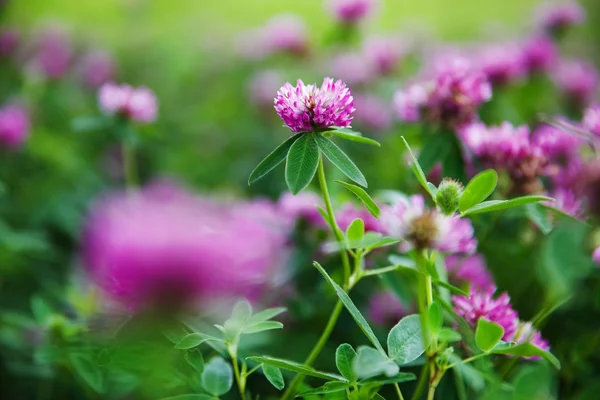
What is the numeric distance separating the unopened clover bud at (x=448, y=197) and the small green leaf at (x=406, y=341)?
0.32 feet

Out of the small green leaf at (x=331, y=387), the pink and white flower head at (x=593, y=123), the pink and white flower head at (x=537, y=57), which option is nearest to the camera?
the small green leaf at (x=331, y=387)

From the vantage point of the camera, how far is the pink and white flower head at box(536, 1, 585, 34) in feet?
4.82

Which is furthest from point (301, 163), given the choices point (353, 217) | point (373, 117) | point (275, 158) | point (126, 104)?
point (373, 117)

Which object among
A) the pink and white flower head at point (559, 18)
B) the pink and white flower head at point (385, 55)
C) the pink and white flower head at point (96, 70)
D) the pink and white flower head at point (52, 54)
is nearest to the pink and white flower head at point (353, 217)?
the pink and white flower head at point (385, 55)

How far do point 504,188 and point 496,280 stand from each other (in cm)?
15

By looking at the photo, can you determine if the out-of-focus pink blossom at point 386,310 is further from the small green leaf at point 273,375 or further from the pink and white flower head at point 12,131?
the pink and white flower head at point 12,131

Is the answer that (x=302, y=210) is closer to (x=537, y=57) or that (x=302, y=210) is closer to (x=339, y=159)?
(x=339, y=159)

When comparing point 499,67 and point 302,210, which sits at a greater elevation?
point 499,67

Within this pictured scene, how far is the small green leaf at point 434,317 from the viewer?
0.47m

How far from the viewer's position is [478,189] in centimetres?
51

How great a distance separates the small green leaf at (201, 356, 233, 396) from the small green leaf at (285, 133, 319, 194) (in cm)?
17

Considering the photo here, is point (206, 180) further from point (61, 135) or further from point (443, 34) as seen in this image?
point (443, 34)

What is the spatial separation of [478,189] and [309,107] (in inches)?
6.4

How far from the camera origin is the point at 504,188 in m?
0.79
